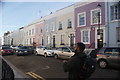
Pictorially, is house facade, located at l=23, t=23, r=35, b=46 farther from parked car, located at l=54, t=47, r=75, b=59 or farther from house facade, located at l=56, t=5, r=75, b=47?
parked car, located at l=54, t=47, r=75, b=59

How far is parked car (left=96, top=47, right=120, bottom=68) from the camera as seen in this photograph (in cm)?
880

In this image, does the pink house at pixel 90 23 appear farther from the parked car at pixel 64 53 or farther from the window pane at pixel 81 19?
the parked car at pixel 64 53

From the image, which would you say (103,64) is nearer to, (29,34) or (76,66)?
(76,66)

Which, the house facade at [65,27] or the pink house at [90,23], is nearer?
the pink house at [90,23]

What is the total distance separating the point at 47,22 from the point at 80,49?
28.9m

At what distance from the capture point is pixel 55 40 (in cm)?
2781

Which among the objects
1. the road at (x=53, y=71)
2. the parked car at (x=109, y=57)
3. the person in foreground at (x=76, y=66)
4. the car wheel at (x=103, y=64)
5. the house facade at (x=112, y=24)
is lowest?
the road at (x=53, y=71)

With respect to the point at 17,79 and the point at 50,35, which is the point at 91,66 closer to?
the point at 17,79

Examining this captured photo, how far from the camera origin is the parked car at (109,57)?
8.80 m

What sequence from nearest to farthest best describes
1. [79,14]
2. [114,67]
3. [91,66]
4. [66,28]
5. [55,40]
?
[91,66], [114,67], [79,14], [66,28], [55,40]

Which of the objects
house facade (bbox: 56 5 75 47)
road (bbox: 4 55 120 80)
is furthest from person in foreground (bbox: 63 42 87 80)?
house facade (bbox: 56 5 75 47)

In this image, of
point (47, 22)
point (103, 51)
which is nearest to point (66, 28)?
point (47, 22)

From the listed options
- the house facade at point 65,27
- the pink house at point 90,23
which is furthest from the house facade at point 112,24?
the house facade at point 65,27

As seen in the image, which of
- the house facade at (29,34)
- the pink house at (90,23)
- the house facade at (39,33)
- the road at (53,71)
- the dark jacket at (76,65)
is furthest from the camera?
the house facade at (29,34)
